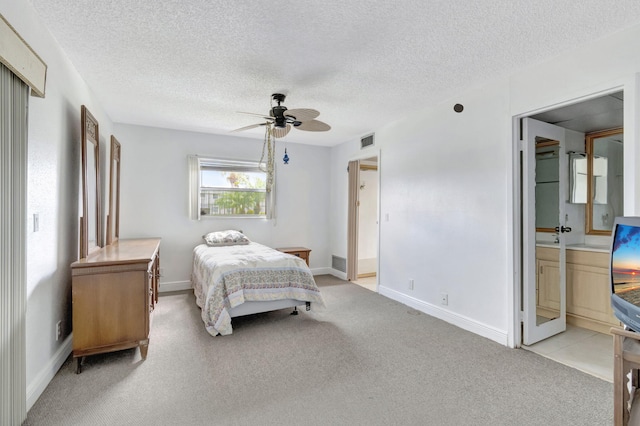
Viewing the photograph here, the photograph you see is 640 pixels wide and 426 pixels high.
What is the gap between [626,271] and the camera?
1609mm

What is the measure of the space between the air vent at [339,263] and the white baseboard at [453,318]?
49.6 inches

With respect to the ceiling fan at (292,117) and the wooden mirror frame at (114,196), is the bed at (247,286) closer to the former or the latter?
the wooden mirror frame at (114,196)

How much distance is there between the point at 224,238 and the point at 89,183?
6.54 ft

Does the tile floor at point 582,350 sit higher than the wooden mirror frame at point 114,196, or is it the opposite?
the wooden mirror frame at point 114,196

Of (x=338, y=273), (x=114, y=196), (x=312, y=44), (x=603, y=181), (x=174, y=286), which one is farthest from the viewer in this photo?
(x=338, y=273)

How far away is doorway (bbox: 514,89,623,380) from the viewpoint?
2.84 meters

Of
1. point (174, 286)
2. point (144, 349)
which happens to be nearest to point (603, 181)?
point (144, 349)

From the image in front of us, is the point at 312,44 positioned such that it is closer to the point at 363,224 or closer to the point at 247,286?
the point at 247,286

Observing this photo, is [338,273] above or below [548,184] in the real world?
below

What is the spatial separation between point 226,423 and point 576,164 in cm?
419

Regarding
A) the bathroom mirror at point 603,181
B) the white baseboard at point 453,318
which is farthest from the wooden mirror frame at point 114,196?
the bathroom mirror at point 603,181

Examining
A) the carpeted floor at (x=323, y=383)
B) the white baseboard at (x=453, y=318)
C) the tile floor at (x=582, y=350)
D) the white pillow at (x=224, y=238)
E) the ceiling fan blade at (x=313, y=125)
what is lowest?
the tile floor at (x=582, y=350)

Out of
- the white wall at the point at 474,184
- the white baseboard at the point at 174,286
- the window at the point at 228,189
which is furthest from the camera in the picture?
the window at the point at 228,189

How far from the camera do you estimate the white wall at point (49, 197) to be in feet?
6.39
